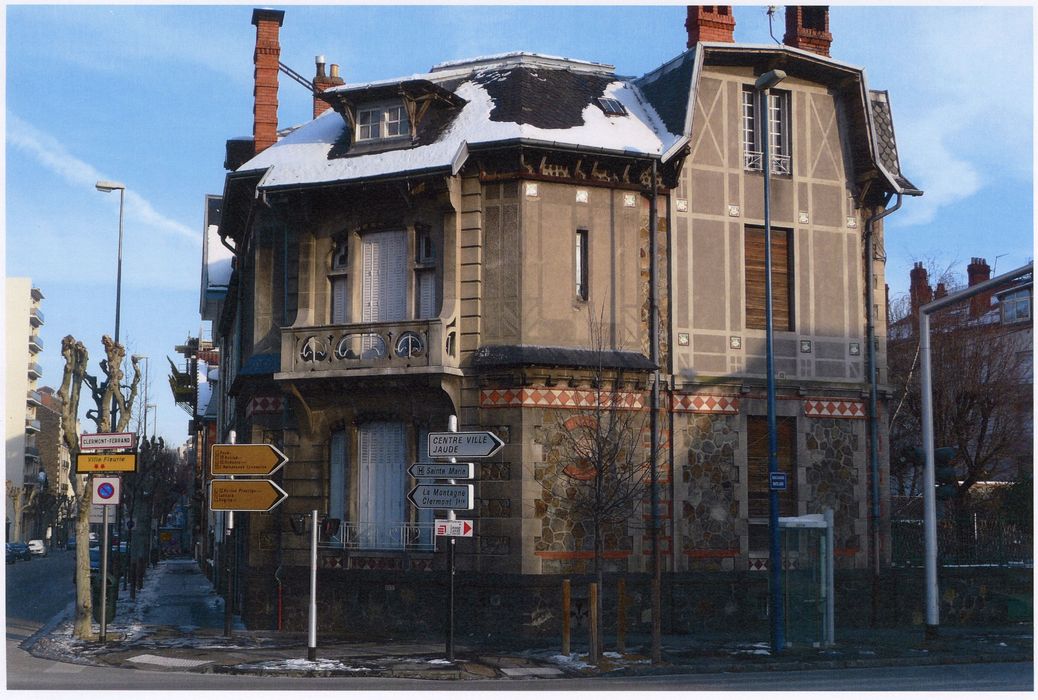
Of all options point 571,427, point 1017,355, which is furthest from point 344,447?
point 1017,355

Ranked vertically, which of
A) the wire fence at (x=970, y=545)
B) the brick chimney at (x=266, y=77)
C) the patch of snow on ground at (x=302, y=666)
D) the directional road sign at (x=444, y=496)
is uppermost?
the brick chimney at (x=266, y=77)

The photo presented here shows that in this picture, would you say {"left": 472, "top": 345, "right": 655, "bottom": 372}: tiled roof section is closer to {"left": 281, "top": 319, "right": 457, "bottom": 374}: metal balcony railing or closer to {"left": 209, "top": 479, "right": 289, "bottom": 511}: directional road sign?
{"left": 281, "top": 319, "right": 457, "bottom": 374}: metal balcony railing

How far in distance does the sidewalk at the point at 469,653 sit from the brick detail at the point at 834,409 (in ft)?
15.1

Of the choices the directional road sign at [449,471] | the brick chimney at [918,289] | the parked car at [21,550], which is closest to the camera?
the directional road sign at [449,471]

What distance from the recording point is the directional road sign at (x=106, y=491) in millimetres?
22625

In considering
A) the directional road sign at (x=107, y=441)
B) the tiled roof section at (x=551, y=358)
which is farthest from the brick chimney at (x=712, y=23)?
the directional road sign at (x=107, y=441)

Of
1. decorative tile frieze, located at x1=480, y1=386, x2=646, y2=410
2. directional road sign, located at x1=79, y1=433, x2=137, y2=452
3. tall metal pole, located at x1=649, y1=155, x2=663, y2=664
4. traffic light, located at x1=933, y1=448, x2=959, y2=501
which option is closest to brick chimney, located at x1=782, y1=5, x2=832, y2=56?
tall metal pole, located at x1=649, y1=155, x2=663, y2=664

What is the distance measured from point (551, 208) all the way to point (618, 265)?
6.02 feet

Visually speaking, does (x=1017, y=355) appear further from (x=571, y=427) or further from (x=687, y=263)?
(x=571, y=427)

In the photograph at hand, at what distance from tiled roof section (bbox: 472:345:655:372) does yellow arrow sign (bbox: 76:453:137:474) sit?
6830 mm

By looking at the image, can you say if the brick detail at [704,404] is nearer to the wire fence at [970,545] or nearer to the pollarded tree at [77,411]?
the wire fence at [970,545]

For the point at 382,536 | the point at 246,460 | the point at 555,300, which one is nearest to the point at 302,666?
the point at 246,460

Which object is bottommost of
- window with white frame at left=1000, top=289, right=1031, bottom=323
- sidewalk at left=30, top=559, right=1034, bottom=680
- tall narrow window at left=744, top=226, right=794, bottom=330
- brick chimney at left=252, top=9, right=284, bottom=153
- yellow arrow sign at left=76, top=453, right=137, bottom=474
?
sidewalk at left=30, top=559, right=1034, bottom=680

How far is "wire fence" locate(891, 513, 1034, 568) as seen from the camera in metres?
27.8
